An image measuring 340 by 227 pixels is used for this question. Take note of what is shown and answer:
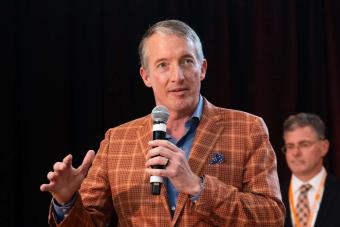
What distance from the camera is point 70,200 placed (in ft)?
6.14

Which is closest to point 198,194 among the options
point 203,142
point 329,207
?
point 203,142

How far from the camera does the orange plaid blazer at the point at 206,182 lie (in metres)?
1.80

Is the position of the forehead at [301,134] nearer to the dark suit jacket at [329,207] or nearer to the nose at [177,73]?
the dark suit jacket at [329,207]

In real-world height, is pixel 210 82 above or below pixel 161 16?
below

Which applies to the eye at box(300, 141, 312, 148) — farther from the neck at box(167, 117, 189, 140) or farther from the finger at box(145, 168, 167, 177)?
the finger at box(145, 168, 167, 177)

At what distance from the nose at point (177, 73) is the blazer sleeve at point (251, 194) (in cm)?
31

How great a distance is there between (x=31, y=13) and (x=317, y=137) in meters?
2.30

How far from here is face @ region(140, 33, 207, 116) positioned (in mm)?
2035

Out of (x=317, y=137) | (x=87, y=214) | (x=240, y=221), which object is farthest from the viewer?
(x=317, y=137)

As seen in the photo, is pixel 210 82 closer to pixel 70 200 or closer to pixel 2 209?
pixel 2 209

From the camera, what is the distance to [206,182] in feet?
5.78

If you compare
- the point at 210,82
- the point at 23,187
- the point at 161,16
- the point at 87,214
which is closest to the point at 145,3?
the point at 161,16

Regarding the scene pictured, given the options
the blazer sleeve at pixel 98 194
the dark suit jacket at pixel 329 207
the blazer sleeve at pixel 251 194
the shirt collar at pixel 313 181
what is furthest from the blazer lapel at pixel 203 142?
the shirt collar at pixel 313 181

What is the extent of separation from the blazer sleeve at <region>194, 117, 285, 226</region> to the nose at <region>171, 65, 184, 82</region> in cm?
31
